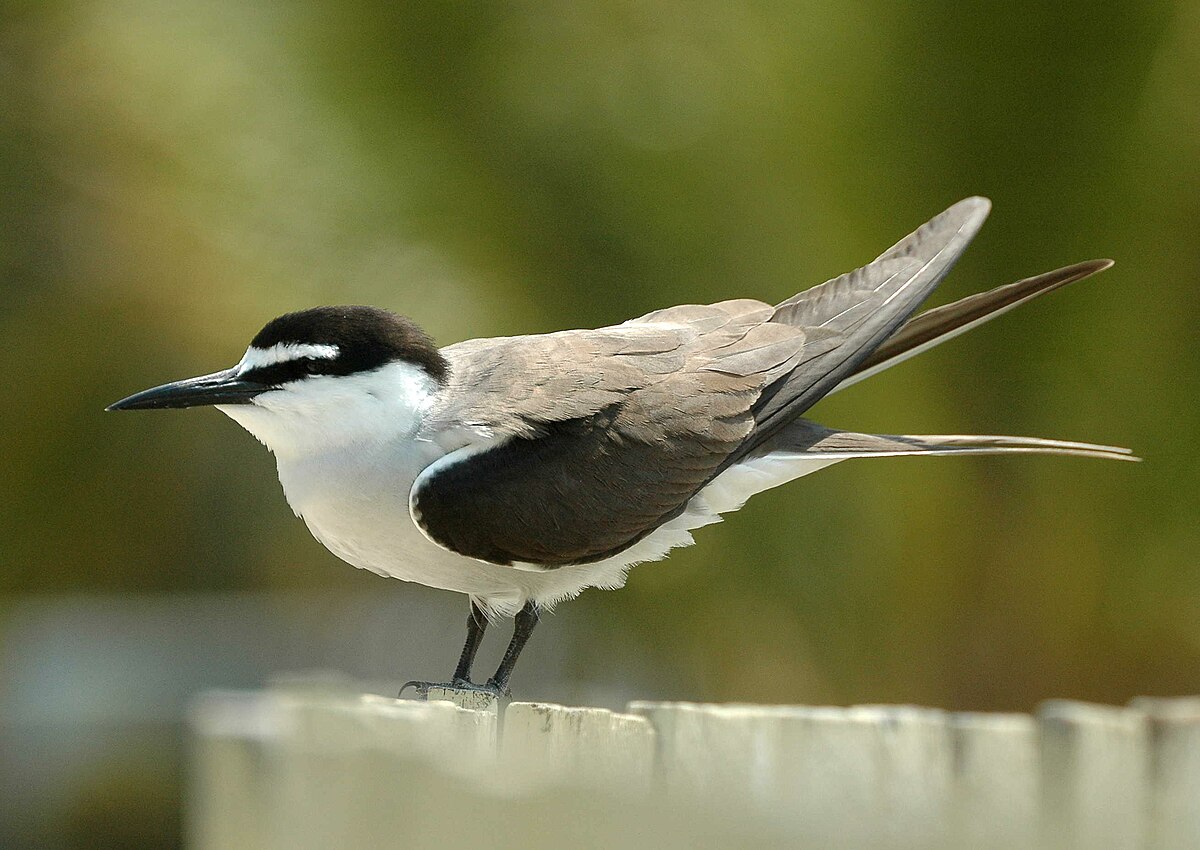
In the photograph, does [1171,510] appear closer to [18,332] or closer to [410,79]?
[410,79]

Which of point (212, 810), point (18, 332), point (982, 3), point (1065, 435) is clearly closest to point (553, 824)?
point (212, 810)

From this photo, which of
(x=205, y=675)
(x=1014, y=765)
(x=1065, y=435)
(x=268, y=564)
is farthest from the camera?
(x=268, y=564)

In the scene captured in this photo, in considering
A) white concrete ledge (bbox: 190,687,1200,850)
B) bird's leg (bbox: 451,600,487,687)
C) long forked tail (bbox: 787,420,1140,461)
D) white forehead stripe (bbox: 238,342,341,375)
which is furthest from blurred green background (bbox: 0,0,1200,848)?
white concrete ledge (bbox: 190,687,1200,850)

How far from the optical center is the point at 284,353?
3783mm

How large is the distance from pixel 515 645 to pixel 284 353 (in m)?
1.04

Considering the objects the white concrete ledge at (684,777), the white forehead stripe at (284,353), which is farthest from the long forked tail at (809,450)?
the white concrete ledge at (684,777)

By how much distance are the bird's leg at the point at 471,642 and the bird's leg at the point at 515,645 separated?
0.32ft

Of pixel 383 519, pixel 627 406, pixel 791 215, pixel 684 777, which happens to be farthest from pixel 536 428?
pixel 791 215

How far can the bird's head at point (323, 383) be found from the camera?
379 cm

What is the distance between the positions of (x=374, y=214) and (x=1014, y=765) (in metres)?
5.31

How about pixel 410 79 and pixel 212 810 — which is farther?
pixel 410 79

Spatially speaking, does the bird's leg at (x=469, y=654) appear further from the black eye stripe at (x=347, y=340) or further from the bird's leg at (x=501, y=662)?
the black eye stripe at (x=347, y=340)

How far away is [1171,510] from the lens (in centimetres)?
702

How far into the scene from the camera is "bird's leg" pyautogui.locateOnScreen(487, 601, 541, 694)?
154 inches
